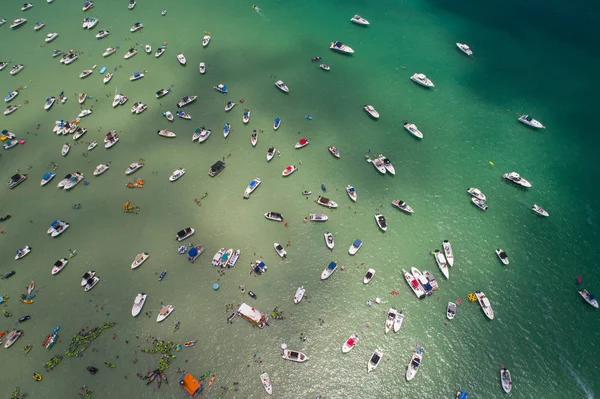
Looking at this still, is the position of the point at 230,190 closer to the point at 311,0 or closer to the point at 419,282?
the point at 419,282

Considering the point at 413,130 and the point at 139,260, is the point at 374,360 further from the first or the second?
the point at 413,130

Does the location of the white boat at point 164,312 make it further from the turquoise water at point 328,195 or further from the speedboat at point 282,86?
the speedboat at point 282,86

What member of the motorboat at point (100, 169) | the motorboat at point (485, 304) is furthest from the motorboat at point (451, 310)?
the motorboat at point (100, 169)

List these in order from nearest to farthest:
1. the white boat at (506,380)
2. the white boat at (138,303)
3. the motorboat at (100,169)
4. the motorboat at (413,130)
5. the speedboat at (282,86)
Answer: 1. the white boat at (506,380)
2. the white boat at (138,303)
3. the motorboat at (100,169)
4. the motorboat at (413,130)
5. the speedboat at (282,86)

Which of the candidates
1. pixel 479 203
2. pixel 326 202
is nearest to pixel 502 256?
pixel 479 203

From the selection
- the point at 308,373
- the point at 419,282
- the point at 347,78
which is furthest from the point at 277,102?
the point at 308,373

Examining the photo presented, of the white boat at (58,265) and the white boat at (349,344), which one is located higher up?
the white boat at (58,265)
